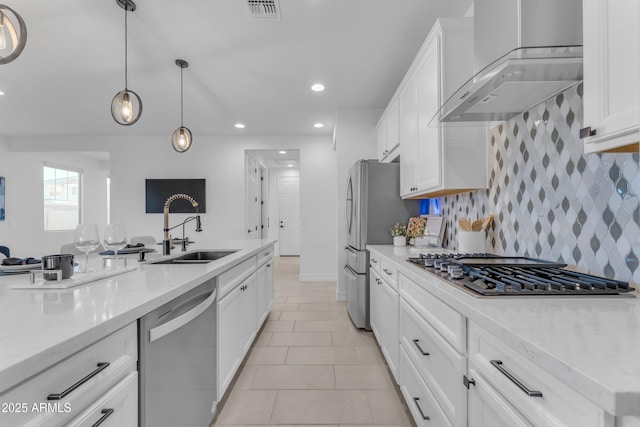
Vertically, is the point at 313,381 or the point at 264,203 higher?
the point at 264,203

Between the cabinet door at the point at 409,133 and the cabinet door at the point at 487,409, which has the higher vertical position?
the cabinet door at the point at 409,133

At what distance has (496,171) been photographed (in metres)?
1.97

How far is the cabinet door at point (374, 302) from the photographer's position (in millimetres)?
2584

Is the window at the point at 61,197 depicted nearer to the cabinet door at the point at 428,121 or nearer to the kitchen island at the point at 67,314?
the kitchen island at the point at 67,314

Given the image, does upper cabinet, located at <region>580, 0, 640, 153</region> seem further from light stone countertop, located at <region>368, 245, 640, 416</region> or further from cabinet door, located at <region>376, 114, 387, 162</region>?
cabinet door, located at <region>376, 114, 387, 162</region>

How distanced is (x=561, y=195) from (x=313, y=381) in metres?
1.86

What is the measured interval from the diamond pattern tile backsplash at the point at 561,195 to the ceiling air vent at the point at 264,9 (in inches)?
71.8

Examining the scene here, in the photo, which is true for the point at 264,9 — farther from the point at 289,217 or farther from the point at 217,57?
the point at 289,217

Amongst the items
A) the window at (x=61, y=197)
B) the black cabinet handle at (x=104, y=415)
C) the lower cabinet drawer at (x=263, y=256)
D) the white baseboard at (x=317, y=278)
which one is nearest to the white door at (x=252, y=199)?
the white baseboard at (x=317, y=278)

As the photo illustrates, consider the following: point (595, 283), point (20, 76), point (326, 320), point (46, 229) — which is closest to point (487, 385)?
point (595, 283)

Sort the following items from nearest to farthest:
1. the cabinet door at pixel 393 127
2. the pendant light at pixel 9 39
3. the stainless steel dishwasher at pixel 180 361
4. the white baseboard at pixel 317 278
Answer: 1. the stainless steel dishwasher at pixel 180 361
2. the pendant light at pixel 9 39
3. the cabinet door at pixel 393 127
4. the white baseboard at pixel 317 278

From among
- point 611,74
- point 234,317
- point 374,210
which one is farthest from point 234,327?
point 611,74

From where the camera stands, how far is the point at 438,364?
4.14 ft

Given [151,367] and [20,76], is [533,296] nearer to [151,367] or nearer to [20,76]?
[151,367]
